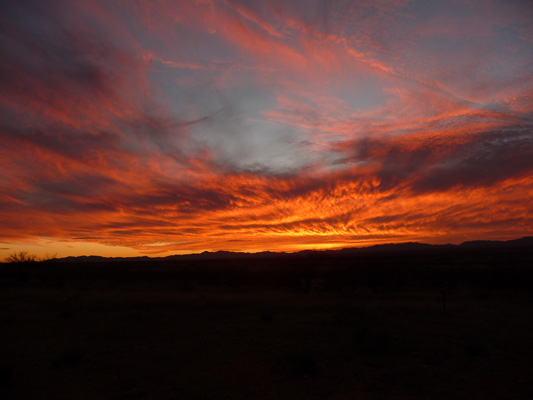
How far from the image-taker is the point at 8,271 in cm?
4291

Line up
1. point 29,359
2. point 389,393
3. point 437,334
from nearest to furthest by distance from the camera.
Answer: point 389,393 < point 29,359 < point 437,334

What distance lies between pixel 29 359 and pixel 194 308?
10.2m

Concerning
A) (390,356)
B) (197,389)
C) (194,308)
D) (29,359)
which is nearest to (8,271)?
(194,308)

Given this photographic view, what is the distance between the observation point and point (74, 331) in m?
14.9

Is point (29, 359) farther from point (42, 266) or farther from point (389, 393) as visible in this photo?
point (42, 266)

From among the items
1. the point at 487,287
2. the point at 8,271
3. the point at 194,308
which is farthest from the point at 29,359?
the point at 8,271

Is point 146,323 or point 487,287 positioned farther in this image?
point 487,287

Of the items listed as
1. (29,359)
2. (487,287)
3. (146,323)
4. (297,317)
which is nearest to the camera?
(29,359)

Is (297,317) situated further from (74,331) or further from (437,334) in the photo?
(74,331)

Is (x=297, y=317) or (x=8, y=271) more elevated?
(x=8, y=271)

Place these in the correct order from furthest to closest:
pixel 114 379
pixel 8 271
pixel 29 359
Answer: pixel 8 271
pixel 29 359
pixel 114 379

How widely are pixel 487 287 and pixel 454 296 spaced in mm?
7664

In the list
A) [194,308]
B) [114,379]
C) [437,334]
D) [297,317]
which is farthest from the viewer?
[194,308]

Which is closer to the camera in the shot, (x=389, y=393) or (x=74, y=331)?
(x=389, y=393)
